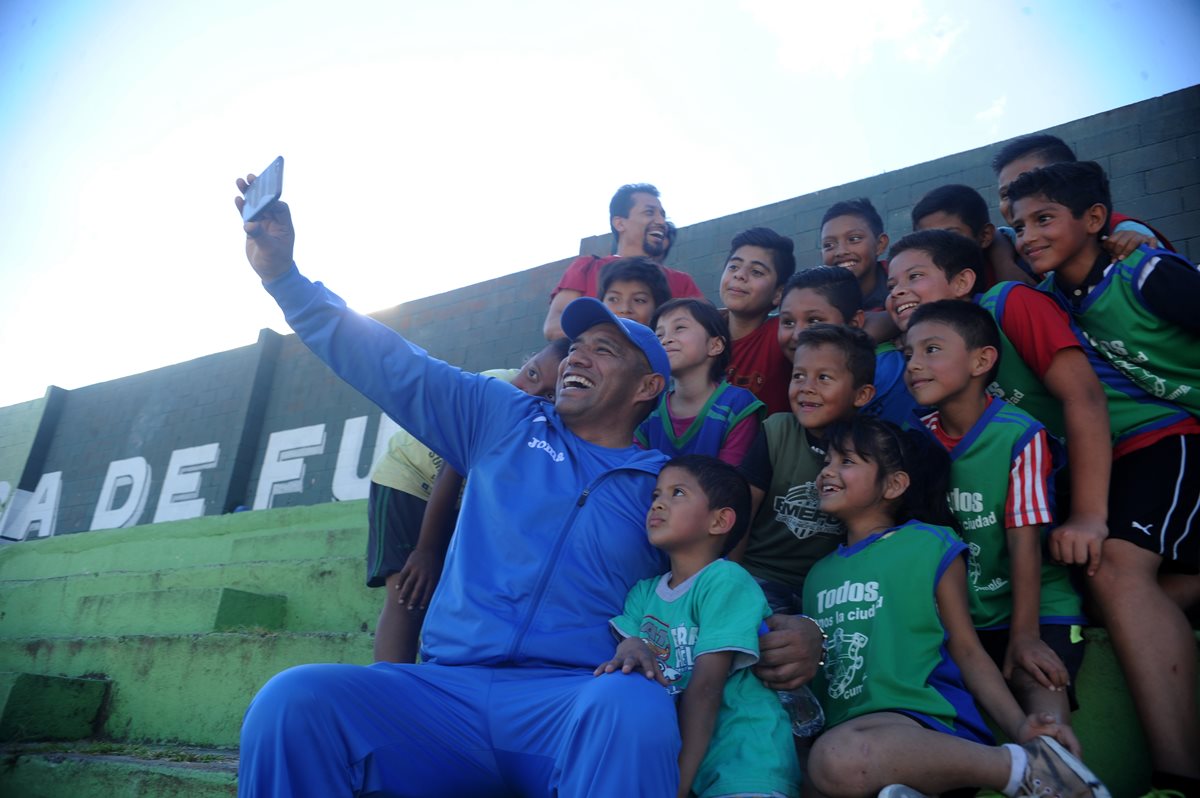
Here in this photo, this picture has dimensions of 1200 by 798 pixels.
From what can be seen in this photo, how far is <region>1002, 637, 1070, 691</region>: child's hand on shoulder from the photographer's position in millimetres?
1967

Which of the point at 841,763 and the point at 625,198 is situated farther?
the point at 625,198

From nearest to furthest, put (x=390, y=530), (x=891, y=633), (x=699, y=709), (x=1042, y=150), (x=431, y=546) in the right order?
(x=699, y=709)
(x=891, y=633)
(x=431, y=546)
(x=390, y=530)
(x=1042, y=150)

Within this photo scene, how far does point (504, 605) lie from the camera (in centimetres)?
189

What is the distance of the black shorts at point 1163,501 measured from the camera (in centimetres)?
216

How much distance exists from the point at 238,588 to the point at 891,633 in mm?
3480

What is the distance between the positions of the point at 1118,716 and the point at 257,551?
4524 millimetres

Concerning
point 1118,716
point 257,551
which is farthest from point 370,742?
point 257,551

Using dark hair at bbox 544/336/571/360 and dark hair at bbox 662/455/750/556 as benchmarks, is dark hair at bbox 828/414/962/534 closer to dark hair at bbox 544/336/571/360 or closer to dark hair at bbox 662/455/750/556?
dark hair at bbox 662/455/750/556

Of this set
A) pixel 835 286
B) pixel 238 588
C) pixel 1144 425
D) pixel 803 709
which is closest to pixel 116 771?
pixel 238 588

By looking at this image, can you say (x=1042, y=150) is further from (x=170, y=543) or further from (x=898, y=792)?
(x=170, y=543)

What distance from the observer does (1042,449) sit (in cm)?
225

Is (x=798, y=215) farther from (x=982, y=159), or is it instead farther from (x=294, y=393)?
(x=294, y=393)

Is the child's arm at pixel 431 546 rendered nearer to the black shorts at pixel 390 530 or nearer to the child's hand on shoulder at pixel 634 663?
the black shorts at pixel 390 530

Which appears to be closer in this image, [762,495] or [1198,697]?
[1198,697]
